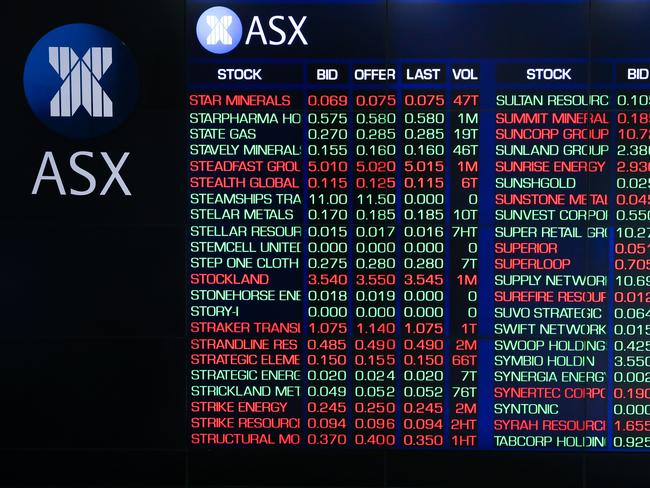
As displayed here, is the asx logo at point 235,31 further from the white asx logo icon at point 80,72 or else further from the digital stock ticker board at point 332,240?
the white asx logo icon at point 80,72

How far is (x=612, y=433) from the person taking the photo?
12.4ft

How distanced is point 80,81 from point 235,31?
864 mm

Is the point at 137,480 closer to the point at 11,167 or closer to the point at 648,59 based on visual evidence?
the point at 11,167

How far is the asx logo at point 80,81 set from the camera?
3.75m

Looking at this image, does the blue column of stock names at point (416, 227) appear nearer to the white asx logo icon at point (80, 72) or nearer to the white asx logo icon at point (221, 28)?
the white asx logo icon at point (221, 28)

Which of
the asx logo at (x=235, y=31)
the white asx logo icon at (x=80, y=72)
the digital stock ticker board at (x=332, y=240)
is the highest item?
the asx logo at (x=235, y=31)

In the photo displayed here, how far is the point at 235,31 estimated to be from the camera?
12.3 ft

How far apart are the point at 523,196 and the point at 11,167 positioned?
273 centimetres

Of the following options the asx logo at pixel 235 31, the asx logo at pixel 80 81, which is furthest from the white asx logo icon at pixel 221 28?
the asx logo at pixel 80 81

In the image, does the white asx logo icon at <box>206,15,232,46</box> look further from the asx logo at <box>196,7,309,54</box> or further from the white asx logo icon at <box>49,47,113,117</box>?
the white asx logo icon at <box>49,47,113,117</box>

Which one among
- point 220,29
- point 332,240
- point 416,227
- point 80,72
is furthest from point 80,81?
point 416,227

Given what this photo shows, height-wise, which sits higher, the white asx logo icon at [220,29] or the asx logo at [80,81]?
the white asx logo icon at [220,29]

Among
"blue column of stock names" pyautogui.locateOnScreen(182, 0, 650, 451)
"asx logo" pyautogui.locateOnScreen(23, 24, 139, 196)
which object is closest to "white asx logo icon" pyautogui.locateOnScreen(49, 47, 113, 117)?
"asx logo" pyautogui.locateOnScreen(23, 24, 139, 196)

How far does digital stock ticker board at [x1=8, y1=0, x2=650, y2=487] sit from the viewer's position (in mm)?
3707
